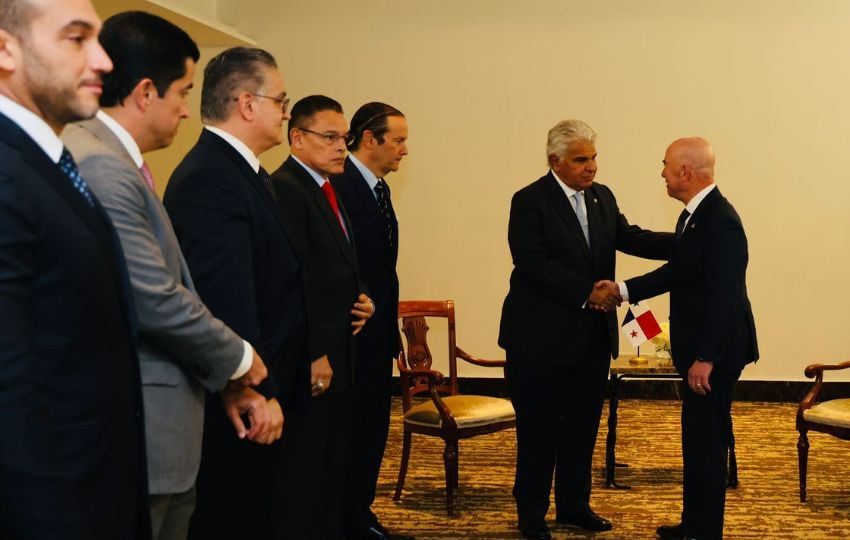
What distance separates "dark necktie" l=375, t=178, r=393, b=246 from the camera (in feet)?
14.2

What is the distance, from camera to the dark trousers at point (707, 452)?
13.3 feet

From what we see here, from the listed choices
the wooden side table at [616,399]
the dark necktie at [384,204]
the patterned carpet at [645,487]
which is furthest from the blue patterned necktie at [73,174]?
the wooden side table at [616,399]

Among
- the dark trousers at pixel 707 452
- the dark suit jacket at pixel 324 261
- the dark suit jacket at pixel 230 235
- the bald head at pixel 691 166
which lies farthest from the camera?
the bald head at pixel 691 166

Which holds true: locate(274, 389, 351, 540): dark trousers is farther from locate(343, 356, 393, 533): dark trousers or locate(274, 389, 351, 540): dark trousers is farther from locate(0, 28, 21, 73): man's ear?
locate(0, 28, 21, 73): man's ear

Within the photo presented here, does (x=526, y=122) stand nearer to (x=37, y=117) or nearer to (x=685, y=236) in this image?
(x=685, y=236)

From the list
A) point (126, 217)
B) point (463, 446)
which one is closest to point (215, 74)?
point (126, 217)

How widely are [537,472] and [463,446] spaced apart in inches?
75.7

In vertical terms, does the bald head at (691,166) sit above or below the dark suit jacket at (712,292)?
above

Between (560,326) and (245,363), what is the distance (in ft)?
7.34

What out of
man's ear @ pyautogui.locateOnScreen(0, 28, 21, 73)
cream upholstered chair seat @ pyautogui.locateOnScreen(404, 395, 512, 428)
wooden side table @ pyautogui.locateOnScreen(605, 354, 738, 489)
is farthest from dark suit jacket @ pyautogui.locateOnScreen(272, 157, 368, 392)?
wooden side table @ pyautogui.locateOnScreen(605, 354, 738, 489)

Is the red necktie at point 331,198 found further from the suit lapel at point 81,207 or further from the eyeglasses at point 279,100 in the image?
the suit lapel at point 81,207

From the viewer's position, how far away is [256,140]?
291 centimetres

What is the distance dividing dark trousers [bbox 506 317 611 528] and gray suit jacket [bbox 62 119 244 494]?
2.30 metres

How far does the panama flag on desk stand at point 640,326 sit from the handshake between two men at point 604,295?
0.51 metres
